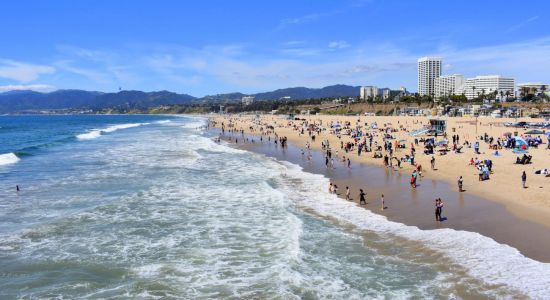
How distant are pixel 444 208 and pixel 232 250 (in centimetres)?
934

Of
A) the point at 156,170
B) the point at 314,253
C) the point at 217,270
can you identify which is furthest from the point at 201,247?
the point at 156,170

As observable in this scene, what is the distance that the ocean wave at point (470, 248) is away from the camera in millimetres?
11109

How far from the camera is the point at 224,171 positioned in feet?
100

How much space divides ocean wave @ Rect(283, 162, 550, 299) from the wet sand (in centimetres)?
50

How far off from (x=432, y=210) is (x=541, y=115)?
7307 cm

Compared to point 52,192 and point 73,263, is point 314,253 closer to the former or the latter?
point 73,263

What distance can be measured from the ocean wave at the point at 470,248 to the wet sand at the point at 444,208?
1.66 feet

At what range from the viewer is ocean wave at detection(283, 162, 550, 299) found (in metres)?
11.1

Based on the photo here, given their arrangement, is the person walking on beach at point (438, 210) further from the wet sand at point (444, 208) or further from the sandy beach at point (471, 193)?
the sandy beach at point (471, 193)

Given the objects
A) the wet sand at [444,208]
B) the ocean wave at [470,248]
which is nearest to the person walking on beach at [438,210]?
the wet sand at [444,208]

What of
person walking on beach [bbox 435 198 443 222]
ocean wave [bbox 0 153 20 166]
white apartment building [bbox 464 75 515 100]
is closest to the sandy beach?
person walking on beach [bbox 435 198 443 222]

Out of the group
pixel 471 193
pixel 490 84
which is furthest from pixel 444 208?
pixel 490 84

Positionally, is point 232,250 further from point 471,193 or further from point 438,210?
point 471,193

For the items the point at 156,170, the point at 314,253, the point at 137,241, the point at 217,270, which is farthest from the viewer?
the point at 156,170
